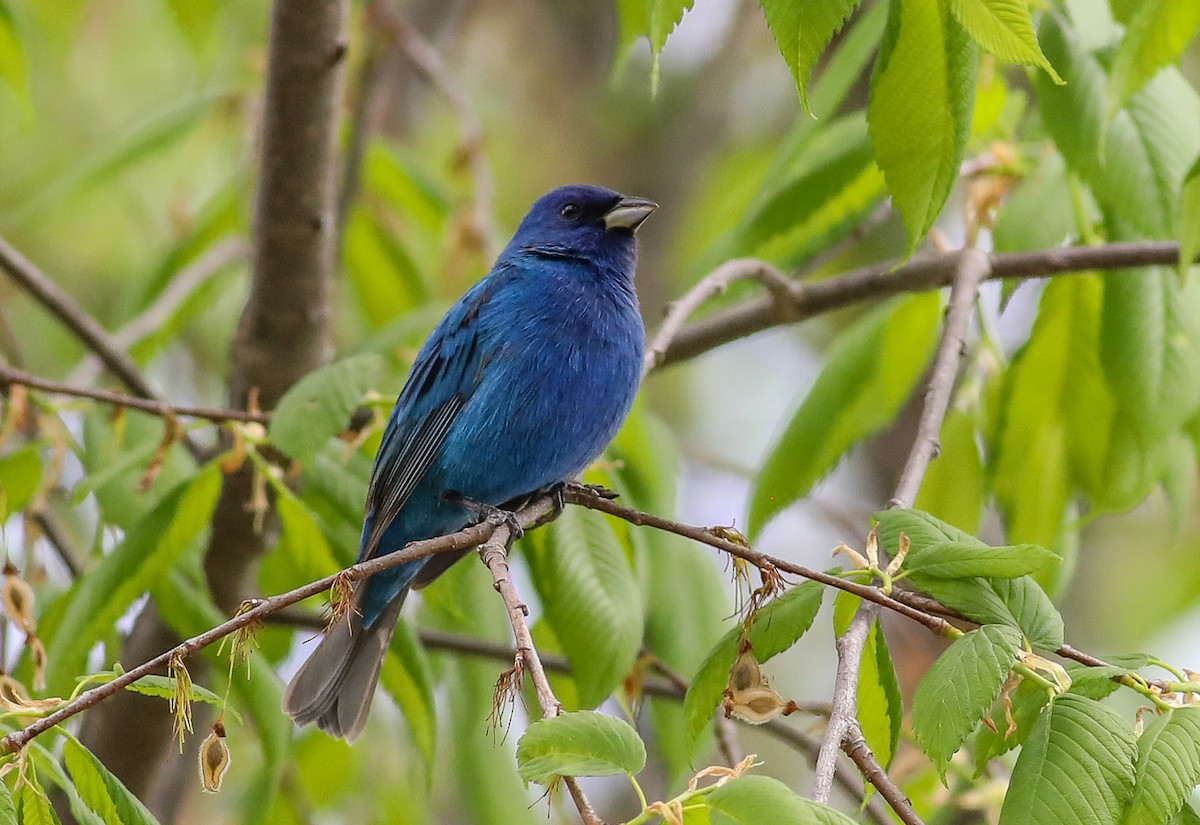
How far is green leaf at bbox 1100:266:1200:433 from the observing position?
366 centimetres

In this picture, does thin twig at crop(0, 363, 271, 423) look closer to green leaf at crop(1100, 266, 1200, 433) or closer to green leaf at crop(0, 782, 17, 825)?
green leaf at crop(0, 782, 17, 825)

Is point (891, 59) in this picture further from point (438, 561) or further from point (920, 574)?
point (438, 561)

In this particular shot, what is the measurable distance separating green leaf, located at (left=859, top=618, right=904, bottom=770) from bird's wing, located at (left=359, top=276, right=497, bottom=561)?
2008 millimetres

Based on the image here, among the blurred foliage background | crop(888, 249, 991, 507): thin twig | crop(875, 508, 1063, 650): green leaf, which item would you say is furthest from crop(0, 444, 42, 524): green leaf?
crop(875, 508, 1063, 650): green leaf

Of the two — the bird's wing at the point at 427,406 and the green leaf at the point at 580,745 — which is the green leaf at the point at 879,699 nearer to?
the green leaf at the point at 580,745

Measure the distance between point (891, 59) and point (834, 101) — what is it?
1203 mm

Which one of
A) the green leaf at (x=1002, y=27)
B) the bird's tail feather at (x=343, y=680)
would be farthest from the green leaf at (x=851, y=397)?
the green leaf at (x=1002, y=27)

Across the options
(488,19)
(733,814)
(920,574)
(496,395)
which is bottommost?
(733,814)

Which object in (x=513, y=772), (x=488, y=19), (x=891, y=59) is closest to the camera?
(x=891, y=59)

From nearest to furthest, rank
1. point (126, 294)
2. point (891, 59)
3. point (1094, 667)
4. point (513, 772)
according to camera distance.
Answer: point (1094, 667), point (891, 59), point (513, 772), point (126, 294)

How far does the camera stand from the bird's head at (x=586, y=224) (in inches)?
197

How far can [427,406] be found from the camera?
4.56 meters

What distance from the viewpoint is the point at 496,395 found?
448 centimetres

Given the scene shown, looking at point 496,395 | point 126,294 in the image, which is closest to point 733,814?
point 496,395
